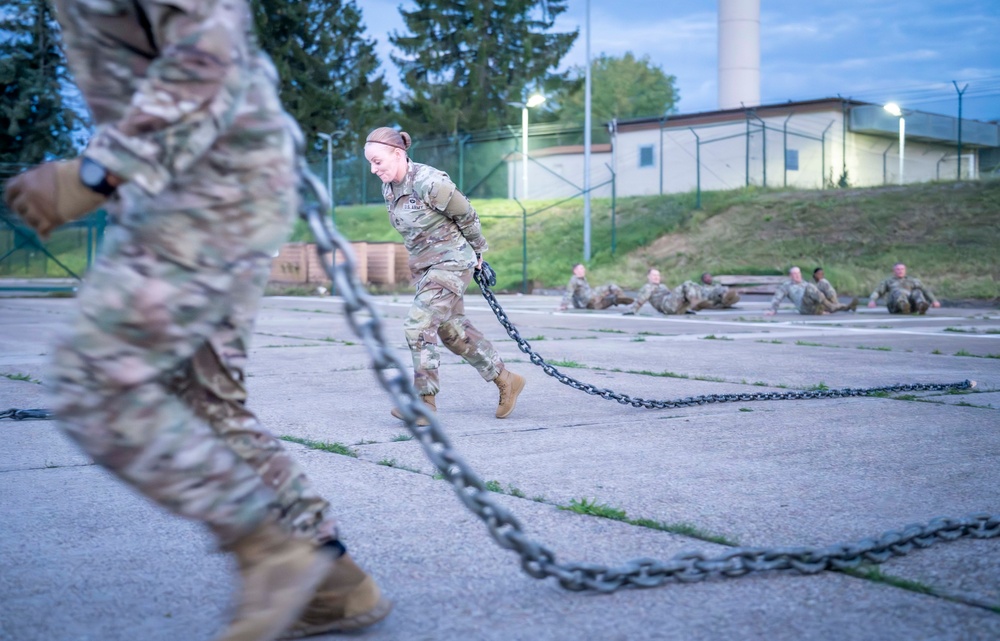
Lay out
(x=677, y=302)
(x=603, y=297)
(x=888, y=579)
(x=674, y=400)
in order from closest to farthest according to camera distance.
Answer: (x=888, y=579) → (x=674, y=400) → (x=677, y=302) → (x=603, y=297)

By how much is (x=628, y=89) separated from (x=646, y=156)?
153 feet

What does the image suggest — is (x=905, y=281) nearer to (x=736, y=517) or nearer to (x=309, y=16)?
(x=736, y=517)

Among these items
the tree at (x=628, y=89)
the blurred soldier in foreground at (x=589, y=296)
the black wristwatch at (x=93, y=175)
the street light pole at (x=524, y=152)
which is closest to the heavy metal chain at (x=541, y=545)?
the black wristwatch at (x=93, y=175)

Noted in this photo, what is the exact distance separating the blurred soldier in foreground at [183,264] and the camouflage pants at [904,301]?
17.0 meters

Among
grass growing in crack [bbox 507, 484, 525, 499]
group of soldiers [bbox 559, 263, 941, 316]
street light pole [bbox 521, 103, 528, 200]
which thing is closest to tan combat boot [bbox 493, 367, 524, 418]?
grass growing in crack [bbox 507, 484, 525, 499]

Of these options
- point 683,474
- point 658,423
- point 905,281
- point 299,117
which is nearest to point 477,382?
point 658,423

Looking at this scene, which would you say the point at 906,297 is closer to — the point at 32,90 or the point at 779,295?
the point at 779,295

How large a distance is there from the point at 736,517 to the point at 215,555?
1700mm

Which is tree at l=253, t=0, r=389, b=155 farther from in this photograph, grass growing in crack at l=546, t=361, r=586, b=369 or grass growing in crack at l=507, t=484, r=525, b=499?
grass growing in crack at l=507, t=484, r=525, b=499

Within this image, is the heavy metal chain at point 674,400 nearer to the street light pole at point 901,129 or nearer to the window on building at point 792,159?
the window on building at point 792,159

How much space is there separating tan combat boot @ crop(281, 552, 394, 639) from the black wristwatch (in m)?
0.99

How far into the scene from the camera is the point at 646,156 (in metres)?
42.8

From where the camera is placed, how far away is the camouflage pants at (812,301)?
58.4ft

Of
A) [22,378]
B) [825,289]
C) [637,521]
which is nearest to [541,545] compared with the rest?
[637,521]
